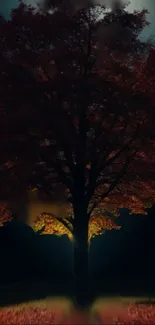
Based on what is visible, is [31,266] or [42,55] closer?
[42,55]

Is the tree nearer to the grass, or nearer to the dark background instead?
the grass

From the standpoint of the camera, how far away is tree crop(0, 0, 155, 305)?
19641mm

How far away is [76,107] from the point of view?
806 inches

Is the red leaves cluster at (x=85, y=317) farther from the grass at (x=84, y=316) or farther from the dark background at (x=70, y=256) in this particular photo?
the dark background at (x=70, y=256)

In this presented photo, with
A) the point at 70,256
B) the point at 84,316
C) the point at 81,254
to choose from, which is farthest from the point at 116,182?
the point at 70,256

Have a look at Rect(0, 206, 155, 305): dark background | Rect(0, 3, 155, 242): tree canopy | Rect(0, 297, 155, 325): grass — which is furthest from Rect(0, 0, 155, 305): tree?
Rect(0, 206, 155, 305): dark background

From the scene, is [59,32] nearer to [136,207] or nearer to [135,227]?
[136,207]

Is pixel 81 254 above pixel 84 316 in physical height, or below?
above

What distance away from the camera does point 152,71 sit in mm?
20797

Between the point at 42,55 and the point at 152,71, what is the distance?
3.99m

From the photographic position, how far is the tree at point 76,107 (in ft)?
64.4

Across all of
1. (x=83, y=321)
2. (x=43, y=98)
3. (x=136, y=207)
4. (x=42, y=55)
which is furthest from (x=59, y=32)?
(x=83, y=321)

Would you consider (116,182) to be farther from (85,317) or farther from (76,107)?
(85,317)

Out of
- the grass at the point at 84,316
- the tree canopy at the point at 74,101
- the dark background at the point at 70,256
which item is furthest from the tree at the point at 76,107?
the dark background at the point at 70,256
